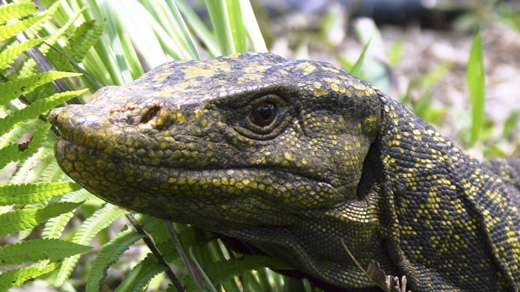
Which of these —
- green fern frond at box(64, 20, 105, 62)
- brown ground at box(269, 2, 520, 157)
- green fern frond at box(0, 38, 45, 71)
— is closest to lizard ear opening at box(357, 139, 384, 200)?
green fern frond at box(64, 20, 105, 62)

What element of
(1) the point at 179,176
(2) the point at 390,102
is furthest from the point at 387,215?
(1) the point at 179,176

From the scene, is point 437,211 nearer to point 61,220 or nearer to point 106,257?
point 106,257

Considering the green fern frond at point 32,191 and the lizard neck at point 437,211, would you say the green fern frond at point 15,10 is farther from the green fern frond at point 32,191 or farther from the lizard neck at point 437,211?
the lizard neck at point 437,211

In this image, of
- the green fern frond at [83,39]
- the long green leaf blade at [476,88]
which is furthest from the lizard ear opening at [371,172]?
the long green leaf blade at [476,88]

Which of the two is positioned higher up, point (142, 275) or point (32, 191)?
point (32, 191)

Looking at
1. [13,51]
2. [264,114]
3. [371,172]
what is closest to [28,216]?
[13,51]

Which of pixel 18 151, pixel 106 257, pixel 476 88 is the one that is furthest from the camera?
pixel 476 88

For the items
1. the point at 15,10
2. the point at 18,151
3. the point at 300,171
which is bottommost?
the point at 300,171
